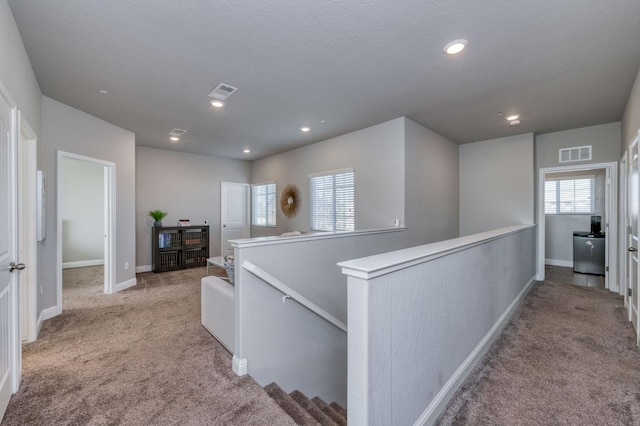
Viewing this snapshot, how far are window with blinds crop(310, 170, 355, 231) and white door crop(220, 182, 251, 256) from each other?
2559 mm

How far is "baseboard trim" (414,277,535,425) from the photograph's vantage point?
176 cm

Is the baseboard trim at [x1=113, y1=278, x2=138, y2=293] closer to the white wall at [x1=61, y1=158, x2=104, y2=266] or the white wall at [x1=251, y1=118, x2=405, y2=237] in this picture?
the white wall at [x1=61, y1=158, x2=104, y2=266]

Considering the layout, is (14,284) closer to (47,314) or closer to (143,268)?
(47,314)

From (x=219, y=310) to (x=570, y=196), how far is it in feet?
25.6

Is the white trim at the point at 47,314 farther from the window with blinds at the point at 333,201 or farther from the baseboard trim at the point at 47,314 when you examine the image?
the window with blinds at the point at 333,201

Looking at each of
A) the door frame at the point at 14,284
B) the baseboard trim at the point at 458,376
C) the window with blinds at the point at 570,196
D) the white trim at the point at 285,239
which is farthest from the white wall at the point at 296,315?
the window with blinds at the point at 570,196

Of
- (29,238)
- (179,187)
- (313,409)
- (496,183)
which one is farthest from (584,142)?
(179,187)

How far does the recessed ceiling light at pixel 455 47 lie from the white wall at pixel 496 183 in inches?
141

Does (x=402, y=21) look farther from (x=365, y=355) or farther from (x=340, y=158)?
(x=340, y=158)

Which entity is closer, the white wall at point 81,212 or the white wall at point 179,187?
the white wall at point 179,187

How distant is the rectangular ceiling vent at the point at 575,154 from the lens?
4781 mm

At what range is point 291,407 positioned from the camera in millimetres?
2172

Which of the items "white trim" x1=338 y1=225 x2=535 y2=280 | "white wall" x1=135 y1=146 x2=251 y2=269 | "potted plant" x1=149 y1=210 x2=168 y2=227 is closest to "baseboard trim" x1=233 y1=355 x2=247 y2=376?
"white trim" x1=338 y1=225 x2=535 y2=280

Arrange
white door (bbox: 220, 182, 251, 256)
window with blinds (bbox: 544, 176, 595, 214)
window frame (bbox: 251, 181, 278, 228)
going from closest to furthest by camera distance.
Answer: window with blinds (bbox: 544, 176, 595, 214)
window frame (bbox: 251, 181, 278, 228)
white door (bbox: 220, 182, 251, 256)
